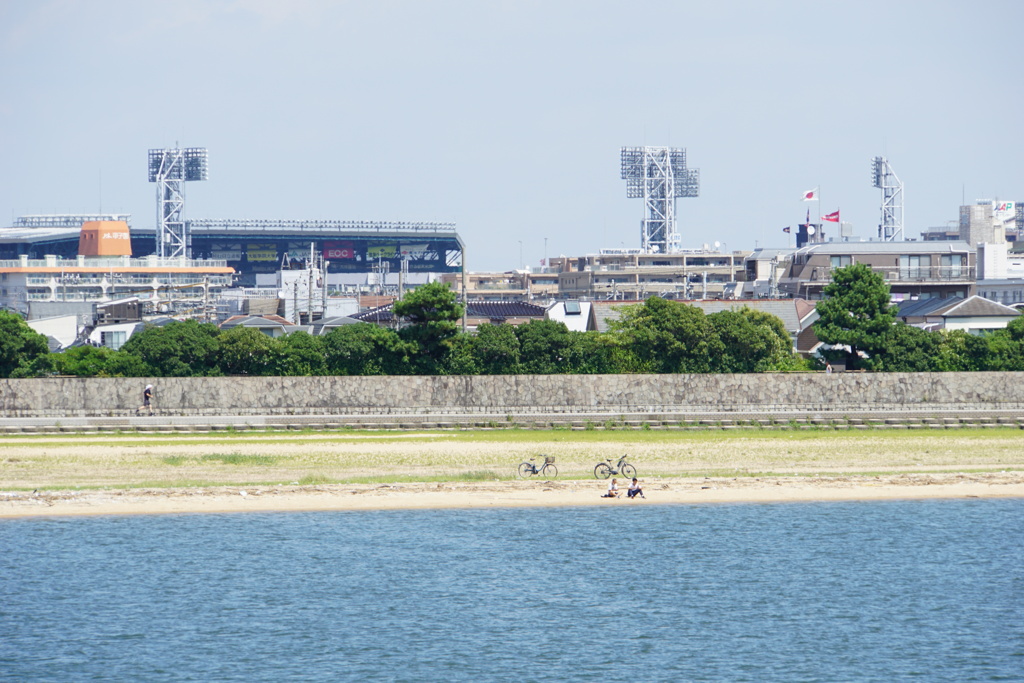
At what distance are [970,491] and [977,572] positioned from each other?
999 centimetres

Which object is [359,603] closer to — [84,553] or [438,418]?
[84,553]

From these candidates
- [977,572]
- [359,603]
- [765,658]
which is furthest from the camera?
[977,572]

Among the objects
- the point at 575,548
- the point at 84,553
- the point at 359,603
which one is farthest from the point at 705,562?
the point at 84,553

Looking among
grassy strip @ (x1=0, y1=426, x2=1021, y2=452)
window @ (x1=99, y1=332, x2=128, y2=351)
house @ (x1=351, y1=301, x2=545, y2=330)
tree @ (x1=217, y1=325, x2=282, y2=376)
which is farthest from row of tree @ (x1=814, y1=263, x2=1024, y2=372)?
window @ (x1=99, y1=332, x2=128, y2=351)

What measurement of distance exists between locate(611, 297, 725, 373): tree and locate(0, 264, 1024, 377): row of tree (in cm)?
6

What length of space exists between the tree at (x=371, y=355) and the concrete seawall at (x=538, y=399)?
224cm

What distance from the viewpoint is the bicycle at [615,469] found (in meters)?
50.3

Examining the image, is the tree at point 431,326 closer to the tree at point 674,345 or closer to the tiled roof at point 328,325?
the tree at point 674,345

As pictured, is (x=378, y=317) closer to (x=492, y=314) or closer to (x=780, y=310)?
(x=492, y=314)

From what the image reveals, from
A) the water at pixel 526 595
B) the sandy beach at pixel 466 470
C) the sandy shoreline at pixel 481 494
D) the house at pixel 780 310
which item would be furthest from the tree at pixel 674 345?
the water at pixel 526 595

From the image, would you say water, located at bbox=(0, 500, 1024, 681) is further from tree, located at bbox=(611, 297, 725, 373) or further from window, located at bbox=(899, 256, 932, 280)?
window, located at bbox=(899, 256, 932, 280)

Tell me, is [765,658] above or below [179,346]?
below

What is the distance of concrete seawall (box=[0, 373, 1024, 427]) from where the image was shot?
68.6 meters

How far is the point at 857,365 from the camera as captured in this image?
7975 centimetres
